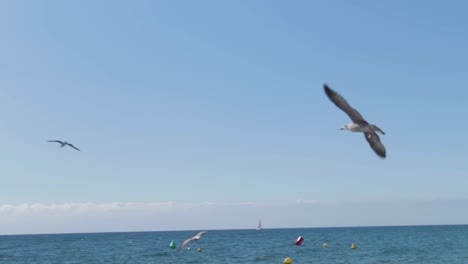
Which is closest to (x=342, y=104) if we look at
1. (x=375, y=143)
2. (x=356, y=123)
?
(x=356, y=123)

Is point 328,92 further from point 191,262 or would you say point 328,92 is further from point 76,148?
point 191,262

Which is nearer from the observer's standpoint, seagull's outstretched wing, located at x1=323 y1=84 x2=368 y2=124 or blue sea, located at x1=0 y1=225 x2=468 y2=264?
seagull's outstretched wing, located at x1=323 y1=84 x2=368 y2=124

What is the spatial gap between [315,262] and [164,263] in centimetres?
1527

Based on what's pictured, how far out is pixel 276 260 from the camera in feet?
176

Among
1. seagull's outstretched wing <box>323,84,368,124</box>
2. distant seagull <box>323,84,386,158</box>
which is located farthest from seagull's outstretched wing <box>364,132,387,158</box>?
Result: seagull's outstretched wing <box>323,84,368,124</box>

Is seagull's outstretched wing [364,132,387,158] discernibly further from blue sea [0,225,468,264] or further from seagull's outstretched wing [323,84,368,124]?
blue sea [0,225,468,264]

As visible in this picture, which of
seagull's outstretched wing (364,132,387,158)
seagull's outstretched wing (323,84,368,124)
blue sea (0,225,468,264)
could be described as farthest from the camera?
blue sea (0,225,468,264)

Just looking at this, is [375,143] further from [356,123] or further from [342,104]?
[342,104]

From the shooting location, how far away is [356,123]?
603 inches

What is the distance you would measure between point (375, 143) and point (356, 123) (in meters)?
1.24

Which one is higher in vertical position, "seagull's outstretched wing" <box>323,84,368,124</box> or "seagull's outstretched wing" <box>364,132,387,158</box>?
"seagull's outstretched wing" <box>323,84,368,124</box>

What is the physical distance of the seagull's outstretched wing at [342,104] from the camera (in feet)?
49.2

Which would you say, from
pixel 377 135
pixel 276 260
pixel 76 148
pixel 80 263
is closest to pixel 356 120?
pixel 377 135

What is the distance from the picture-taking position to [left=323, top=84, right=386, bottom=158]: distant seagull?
15016mm
